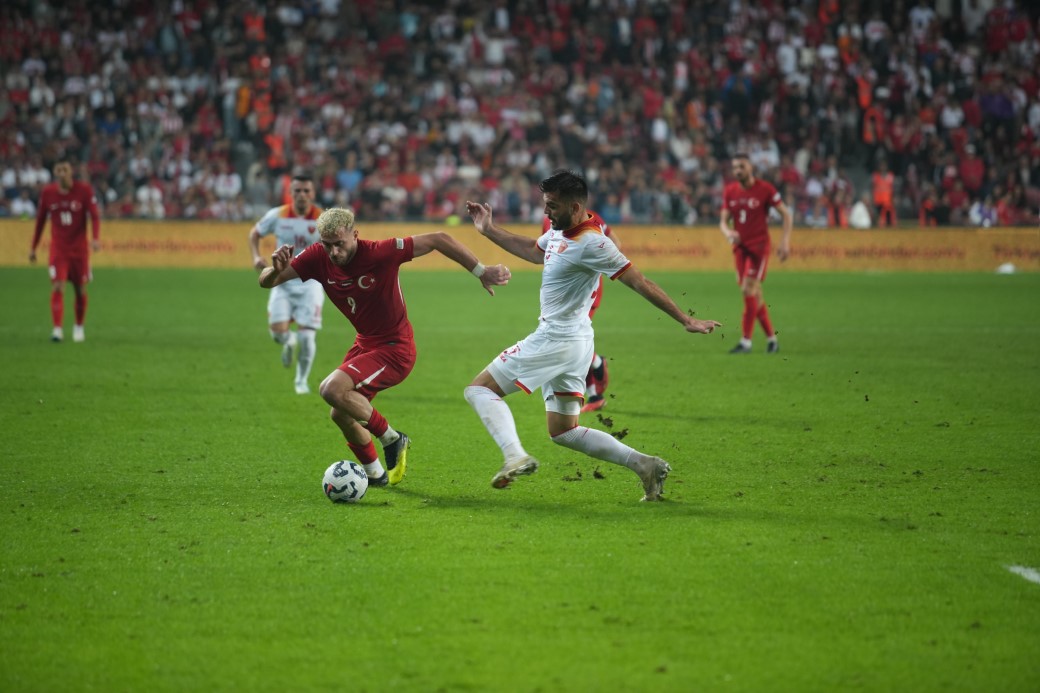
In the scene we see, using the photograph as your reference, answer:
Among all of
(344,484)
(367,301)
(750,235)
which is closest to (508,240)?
(367,301)

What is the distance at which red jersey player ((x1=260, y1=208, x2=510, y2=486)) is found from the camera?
7453 millimetres

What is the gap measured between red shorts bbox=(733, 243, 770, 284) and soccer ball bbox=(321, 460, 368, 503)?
892cm

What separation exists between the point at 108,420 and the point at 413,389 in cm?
322

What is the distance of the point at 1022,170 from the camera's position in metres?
30.6

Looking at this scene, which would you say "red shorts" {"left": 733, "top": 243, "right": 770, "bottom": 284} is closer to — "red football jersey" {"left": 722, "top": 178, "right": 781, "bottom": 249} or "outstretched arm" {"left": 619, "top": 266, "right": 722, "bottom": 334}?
"red football jersey" {"left": 722, "top": 178, "right": 781, "bottom": 249}

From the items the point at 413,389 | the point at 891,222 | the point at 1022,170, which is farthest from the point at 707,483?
the point at 1022,170

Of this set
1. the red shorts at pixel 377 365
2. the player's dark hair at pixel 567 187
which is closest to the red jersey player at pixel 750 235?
the red shorts at pixel 377 365

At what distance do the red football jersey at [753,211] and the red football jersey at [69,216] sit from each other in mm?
8381

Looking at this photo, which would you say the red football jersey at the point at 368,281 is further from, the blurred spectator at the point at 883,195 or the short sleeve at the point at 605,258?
the blurred spectator at the point at 883,195

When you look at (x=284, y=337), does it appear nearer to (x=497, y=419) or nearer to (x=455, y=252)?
(x=455, y=252)

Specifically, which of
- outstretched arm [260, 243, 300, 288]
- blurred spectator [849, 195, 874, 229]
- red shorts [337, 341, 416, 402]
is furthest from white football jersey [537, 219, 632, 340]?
blurred spectator [849, 195, 874, 229]

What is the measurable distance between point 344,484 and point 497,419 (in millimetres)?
993

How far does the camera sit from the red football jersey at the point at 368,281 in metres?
7.64

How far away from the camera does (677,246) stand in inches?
1123
